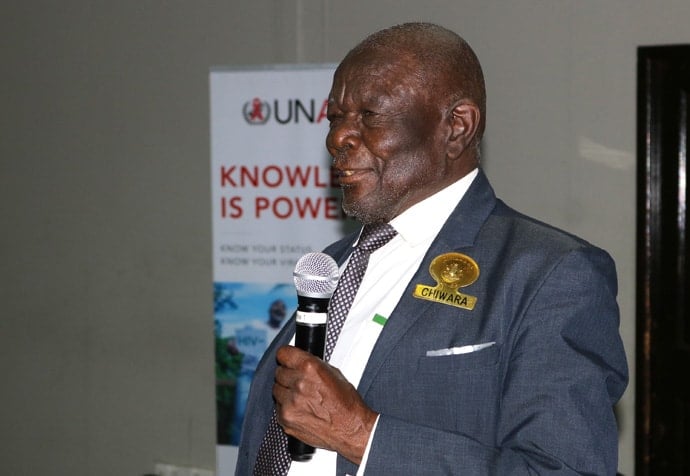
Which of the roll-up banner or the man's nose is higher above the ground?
the man's nose

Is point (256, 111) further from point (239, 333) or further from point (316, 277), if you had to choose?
point (316, 277)

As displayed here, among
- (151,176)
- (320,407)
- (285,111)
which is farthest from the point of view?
(151,176)

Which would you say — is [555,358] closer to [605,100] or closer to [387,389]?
[387,389]

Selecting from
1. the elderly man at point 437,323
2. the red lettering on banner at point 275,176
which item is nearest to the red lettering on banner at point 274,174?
the red lettering on banner at point 275,176

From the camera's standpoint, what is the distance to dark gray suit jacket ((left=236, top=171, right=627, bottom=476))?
164 centimetres

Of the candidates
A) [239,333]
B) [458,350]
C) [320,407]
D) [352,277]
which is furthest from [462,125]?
[239,333]

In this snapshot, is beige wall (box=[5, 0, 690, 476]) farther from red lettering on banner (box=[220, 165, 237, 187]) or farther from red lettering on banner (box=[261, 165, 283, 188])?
red lettering on banner (box=[261, 165, 283, 188])

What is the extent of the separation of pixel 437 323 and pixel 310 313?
24 cm

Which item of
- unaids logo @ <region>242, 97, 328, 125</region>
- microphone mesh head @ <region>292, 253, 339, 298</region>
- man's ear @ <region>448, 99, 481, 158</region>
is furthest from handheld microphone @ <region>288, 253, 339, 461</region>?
unaids logo @ <region>242, 97, 328, 125</region>

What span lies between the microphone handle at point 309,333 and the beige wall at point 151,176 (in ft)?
9.34

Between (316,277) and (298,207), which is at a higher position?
(316,277)

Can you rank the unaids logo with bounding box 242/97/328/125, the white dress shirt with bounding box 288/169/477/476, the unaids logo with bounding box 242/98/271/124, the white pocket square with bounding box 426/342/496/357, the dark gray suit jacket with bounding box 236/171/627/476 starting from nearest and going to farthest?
1. the dark gray suit jacket with bounding box 236/171/627/476
2. the white pocket square with bounding box 426/342/496/357
3. the white dress shirt with bounding box 288/169/477/476
4. the unaids logo with bounding box 242/97/328/125
5. the unaids logo with bounding box 242/98/271/124

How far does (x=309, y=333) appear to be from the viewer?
1771 mm

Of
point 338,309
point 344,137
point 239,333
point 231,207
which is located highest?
point 344,137
